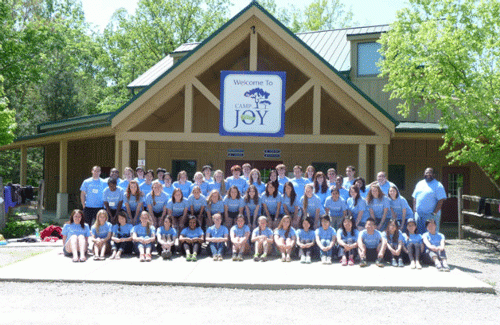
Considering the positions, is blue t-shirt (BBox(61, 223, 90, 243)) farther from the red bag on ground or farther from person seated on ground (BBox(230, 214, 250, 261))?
the red bag on ground

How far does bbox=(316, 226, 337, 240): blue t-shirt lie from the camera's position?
962 cm

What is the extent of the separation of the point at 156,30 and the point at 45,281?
99.2 ft

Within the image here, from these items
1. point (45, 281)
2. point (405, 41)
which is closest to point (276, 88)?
point (405, 41)

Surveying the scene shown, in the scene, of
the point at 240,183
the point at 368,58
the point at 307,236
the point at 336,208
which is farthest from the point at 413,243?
the point at 368,58

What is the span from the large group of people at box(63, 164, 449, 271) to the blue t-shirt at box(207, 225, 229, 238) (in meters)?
0.02

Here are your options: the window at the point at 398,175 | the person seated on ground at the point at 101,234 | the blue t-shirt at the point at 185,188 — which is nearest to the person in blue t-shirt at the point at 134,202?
the person seated on ground at the point at 101,234

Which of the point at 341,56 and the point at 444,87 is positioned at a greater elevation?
the point at 341,56

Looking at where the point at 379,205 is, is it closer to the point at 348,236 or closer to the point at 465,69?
the point at 348,236

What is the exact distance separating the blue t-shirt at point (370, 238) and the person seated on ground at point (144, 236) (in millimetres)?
3861

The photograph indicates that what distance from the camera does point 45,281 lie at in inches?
318

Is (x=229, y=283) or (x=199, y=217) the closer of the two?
(x=229, y=283)

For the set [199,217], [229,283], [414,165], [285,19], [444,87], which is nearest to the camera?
[229,283]

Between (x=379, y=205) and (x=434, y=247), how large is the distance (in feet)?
4.10

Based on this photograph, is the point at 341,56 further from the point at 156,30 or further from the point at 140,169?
the point at 156,30
